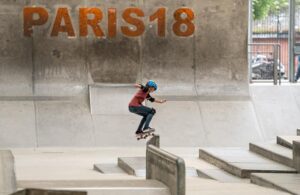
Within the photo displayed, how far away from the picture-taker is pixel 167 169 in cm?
1210

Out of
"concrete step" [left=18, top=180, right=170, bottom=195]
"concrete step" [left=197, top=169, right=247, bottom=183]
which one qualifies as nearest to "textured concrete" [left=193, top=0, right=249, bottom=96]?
"concrete step" [left=197, top=169, right=247, bottom=183]

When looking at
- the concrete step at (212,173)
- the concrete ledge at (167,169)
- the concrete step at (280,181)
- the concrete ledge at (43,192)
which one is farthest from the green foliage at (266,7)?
the concrete ledge at (43,192)

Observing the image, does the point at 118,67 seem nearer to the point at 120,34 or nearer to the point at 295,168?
the point at 120,34

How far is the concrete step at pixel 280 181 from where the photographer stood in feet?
41.2

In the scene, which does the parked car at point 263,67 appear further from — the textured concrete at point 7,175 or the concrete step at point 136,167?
the textured concrete at point 7,175

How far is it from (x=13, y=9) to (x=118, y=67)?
3.06m

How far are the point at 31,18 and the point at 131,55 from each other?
273 centimetres

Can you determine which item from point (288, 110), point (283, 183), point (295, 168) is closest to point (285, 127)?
point (288, 110)

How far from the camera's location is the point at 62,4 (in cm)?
2414

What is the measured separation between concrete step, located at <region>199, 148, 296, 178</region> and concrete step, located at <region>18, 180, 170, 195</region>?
2.44 m

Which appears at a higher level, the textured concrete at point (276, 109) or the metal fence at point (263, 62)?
the metal fence at point (263, 62)

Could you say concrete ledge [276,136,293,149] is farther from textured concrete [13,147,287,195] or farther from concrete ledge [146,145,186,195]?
concrete ledge [146,145,186,195]

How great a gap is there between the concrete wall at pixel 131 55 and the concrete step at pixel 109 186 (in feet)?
37.7

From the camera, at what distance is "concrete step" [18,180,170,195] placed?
37.5 feet
